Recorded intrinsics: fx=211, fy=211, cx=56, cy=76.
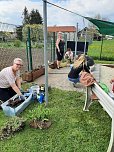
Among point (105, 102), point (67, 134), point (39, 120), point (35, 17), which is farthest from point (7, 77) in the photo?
point (35, 17)

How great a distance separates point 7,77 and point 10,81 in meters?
0.12

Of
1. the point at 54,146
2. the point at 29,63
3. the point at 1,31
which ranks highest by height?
the point at 1,31

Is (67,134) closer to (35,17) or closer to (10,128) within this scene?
(10,128)

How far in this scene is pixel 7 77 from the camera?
469 centimetres

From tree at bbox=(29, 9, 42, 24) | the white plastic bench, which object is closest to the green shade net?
the white plastic bench

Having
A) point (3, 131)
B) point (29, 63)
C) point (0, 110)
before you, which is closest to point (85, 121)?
point (3, 131)

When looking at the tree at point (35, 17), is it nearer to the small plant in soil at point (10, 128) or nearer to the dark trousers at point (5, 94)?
the dark trousers at point (5, 94)

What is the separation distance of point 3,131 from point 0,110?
1112mm

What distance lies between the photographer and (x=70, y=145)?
3.51 meters

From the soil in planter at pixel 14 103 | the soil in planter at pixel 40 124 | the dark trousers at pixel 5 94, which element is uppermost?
the dark trousers at pixel 5 94

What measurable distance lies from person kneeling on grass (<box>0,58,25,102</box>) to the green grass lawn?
0.44 meters

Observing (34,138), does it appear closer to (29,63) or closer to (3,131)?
(3,131)

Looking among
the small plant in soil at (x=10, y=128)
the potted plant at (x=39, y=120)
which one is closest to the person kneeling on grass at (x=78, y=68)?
the potted plant at (x=39, y=120)

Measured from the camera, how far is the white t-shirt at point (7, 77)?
468 cm
